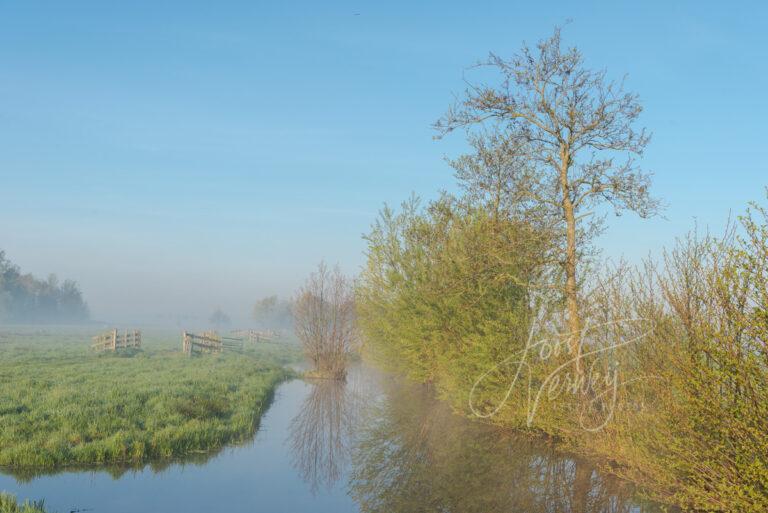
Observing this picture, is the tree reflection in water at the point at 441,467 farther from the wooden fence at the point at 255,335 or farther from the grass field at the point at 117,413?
the wooden fence at the point at 255,335

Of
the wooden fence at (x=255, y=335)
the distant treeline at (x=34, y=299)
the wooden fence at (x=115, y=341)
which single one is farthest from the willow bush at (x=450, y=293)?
the distant treeline at (x=34, y=299)

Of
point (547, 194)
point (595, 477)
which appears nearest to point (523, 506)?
point (595, 477)

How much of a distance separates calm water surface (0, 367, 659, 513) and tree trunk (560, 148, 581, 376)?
276 cm

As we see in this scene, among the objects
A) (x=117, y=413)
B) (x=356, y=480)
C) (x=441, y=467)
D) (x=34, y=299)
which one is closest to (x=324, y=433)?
(x=356, y=480)

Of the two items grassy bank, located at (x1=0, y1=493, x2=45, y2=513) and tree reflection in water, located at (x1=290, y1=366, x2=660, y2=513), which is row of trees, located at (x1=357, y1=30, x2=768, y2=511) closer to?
tree reflection in water, located at (x1=290, y1=366, x2=660, y2=513)

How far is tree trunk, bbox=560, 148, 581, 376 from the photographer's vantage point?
12.8 metres

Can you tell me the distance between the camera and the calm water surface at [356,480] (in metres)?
9.52

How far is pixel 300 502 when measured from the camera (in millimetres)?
10039

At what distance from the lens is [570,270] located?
44.9ft

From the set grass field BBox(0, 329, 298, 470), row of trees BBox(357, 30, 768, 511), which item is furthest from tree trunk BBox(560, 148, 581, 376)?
grass field BBox(0, 329, 298, 470)

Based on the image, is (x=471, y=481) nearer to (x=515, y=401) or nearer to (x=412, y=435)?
(x=515, y=401)

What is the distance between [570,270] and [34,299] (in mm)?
139333

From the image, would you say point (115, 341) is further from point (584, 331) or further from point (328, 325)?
point (584, 331)

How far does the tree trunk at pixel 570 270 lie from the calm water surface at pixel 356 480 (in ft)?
9.06
